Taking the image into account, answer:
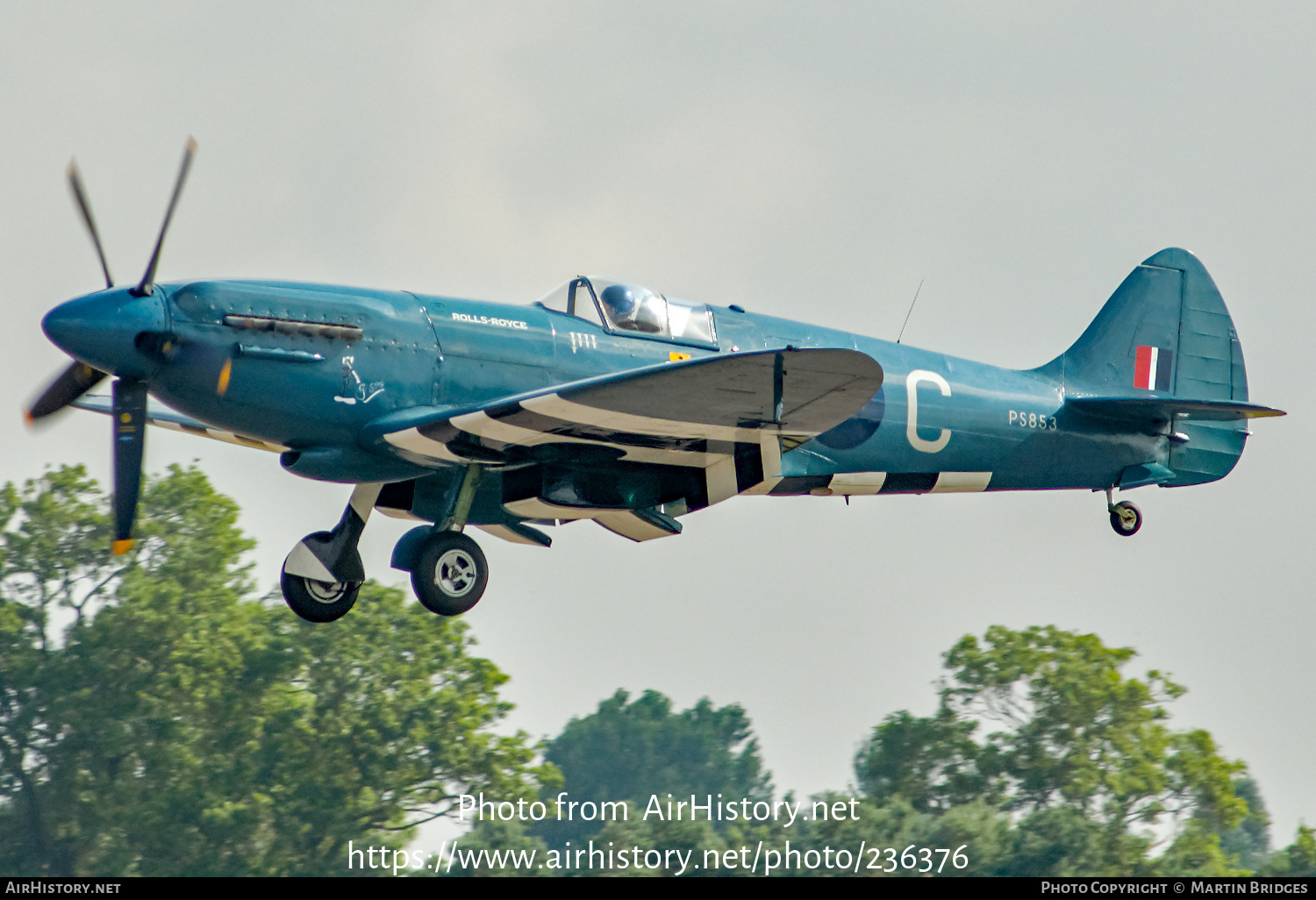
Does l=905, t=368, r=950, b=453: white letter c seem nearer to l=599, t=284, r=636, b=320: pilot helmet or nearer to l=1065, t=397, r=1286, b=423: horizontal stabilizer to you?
l=1065, t=397, r=1286, b=423: horizontal stabilizer

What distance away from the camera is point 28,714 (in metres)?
31.0

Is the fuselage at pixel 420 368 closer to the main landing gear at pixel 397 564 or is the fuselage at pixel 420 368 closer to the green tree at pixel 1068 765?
the main landing gear at pixel 397 564

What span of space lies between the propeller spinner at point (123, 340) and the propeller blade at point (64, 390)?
407 millimetres

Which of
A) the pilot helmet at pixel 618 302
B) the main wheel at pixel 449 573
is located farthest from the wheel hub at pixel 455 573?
the pilot helmet at pixel 618 302

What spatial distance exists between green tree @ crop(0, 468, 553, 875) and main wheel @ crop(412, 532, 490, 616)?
17.4 metres

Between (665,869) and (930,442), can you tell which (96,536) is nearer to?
(665,869)

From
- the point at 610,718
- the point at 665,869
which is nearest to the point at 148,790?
the point at 665,869

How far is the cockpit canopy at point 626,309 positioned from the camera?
1219cm

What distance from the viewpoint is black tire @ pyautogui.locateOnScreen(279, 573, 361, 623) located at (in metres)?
12.2

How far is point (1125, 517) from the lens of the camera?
15.0 m

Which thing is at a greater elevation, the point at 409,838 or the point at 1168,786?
the point at 1168,786

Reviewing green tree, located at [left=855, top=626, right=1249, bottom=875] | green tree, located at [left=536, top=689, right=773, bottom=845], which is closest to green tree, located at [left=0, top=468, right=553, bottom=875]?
green tree, located at [left=855, top=626, right=1249, bottom=875]

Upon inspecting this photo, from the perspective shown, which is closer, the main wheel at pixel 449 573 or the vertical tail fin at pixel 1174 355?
the main wheel at pixel 449 573

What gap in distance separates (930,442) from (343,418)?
17.0 feet
